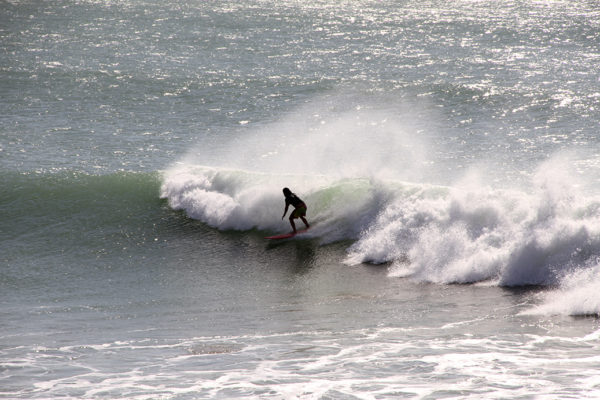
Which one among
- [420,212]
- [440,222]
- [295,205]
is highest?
[295,205]

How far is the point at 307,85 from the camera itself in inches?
1361

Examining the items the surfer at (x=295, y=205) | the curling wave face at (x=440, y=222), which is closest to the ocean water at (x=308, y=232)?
the curling wave face at (x=440, y=222)

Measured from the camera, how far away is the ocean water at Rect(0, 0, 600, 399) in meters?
9.09

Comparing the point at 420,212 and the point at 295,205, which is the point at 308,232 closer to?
the point at 295,205

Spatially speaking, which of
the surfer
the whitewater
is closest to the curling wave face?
the whitewater

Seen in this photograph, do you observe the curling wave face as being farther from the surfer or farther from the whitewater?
the surfer

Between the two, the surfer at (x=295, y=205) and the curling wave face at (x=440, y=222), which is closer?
the curling wave face at (x=440, y=222)

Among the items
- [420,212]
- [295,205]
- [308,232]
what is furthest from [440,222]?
[295,205]

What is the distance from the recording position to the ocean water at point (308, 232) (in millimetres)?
9094

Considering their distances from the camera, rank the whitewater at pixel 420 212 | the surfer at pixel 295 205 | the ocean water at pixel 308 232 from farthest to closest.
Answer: the surfer at pixel 295 205
the whitewater at pixel 420 212
the ocean water at pixel 308 232

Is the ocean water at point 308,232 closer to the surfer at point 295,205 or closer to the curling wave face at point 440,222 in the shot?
the curling wave face at point 440,222

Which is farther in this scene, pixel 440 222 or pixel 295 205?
pixel 295 205

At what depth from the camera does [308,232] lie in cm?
1666

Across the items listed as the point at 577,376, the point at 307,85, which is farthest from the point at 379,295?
the point at 307,85
